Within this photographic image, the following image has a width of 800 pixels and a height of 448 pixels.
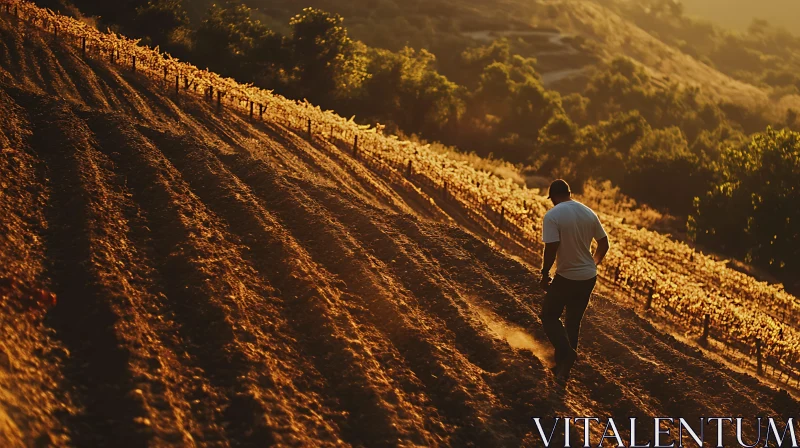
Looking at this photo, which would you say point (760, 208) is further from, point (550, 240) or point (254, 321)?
point (254, 321)

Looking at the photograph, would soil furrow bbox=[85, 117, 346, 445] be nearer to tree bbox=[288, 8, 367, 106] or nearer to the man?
the man

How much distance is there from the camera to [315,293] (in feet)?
29.1

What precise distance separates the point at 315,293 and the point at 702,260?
26541 mm

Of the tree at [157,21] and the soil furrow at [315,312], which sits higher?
the tree at [157,21]

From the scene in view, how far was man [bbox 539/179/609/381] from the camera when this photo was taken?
7.84 meters

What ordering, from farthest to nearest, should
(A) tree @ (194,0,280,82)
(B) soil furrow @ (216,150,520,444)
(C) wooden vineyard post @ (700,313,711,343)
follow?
(A) tree @ (194,0,280,82) < (C) wooden vineyard post @ (700,313,711,343) < (B) soil furrow @ (216,150,520,444)

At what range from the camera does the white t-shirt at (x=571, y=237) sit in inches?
308

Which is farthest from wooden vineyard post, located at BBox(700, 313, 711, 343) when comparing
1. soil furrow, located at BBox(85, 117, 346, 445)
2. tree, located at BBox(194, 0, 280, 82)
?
tree, located at BBox(194, 0, 280, 82)

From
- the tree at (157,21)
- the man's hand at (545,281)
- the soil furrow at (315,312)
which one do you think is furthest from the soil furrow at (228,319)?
the tree at (157,21)

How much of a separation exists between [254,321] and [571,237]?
3629 millimetres

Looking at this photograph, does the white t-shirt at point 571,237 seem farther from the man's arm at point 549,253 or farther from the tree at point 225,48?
the tree at point 225,48

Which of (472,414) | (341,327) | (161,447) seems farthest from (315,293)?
(161,447)

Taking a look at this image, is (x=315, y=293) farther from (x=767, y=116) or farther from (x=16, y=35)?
(x=767, y=116)

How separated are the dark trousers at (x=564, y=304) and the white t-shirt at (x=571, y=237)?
10cm
